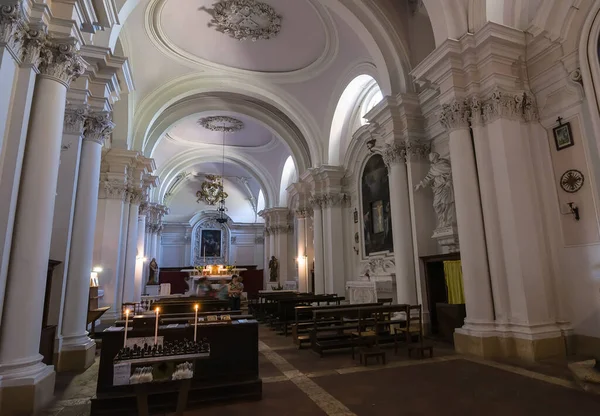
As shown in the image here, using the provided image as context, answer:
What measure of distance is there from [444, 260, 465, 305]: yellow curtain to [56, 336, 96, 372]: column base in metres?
6.37

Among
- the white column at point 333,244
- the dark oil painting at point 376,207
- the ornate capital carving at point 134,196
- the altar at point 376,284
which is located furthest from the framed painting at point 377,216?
the ornate capital carving at point 134,196

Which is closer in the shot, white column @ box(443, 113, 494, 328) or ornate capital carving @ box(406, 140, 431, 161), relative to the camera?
white column @ box(443, 113, 494, 328)

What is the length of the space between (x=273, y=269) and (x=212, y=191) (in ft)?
29.2

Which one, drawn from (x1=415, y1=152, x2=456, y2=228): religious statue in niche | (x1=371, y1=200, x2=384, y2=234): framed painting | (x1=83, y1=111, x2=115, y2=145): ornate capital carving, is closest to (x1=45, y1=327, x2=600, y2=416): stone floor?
(x1=415, y1=152, x2=456, y2=228): religious statue in niche

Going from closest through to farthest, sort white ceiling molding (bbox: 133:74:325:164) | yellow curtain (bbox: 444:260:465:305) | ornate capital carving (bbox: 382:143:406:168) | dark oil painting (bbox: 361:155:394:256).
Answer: yellow curtain (bbox: 444:260:465:305) → ornate capital carving (bbox: 382:143:406:168) → dark oil painting (bbox: 361:155:394:256) → white ceiling molding (bbox: 133:74:325:164)

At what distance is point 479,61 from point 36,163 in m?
6.53

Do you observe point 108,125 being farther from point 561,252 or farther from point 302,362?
point 561,252

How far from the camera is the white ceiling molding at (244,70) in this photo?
30.3 feet

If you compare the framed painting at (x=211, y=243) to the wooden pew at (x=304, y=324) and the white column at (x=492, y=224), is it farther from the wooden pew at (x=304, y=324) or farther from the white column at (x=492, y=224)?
the white column at (x=492, y=224)

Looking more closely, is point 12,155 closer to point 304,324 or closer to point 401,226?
point 304,324

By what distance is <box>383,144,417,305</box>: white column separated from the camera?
8016mm

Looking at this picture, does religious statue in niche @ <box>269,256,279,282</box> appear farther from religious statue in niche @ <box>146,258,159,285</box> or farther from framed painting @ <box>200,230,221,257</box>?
framed painting @ <box>200,230,221,257</box>

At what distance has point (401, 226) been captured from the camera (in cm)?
823

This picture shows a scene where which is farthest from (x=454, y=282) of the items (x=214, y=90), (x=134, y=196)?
(x=134, y=196)
